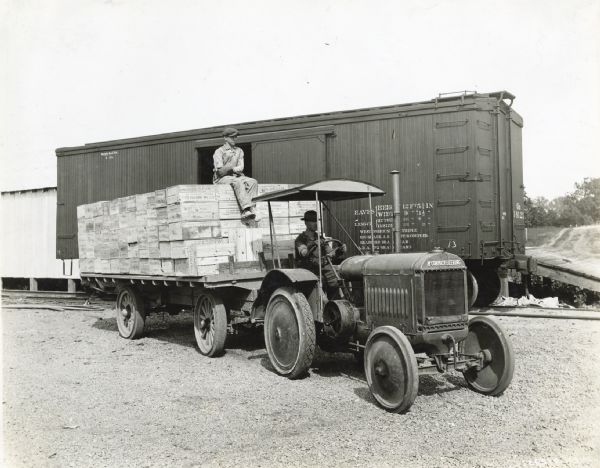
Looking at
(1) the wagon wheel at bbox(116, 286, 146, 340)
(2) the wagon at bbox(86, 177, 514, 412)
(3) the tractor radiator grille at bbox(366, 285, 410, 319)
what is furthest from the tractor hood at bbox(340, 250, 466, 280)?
(1) the wagon wheel at bbox(116, 286, 146, 340)

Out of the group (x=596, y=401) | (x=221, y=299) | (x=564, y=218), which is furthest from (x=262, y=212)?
(x=564, y=218)

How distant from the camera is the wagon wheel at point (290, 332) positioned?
6355mm

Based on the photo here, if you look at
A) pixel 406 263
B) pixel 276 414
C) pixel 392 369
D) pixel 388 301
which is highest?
pixel 406 263

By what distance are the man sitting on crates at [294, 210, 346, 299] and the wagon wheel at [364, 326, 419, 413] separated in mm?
1339

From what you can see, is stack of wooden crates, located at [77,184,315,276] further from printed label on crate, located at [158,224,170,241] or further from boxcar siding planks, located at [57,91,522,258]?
boxcar siding planks, located at [57,91,522,258]

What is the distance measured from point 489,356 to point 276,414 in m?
2.18

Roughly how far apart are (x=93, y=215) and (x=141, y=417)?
6.02 meters

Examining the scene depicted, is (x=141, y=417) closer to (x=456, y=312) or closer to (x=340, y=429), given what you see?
(x=340, y=429)

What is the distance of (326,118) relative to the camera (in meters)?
11.3

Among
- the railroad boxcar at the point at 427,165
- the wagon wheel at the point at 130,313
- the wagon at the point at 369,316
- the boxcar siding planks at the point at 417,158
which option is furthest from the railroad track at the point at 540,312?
the wagon wheel at the point at 130,313

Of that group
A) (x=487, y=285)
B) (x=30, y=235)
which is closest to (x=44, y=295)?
(x=30, y=235)

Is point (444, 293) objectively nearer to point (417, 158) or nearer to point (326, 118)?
point (417, 158)

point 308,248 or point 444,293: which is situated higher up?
point 308,248

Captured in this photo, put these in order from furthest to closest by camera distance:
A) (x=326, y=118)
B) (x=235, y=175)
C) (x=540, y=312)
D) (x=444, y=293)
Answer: (x=326, y=118)
(x=540, y=312)
(x=235, y=175)
(x=444, y=293)
